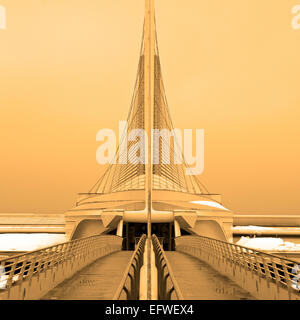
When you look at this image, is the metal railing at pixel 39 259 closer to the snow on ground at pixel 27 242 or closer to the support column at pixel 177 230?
the support column at pixel 177 230

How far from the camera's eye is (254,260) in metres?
9.40

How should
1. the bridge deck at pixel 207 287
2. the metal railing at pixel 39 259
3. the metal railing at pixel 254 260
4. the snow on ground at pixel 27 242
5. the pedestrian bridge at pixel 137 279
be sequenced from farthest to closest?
the snow on ground at pixel 27 242 < the bridge deck at pixel 207 287 < the metal railing at pixel 254 260 < the metal railing at pixel 39 259 < the pedestrian bridge at pixel 137 279

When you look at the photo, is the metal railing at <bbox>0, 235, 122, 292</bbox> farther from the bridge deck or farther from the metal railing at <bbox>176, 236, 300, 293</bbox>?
the metal railing at <bbox>176, 236, 300, 293</bbox>

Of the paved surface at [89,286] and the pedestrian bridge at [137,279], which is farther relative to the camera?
the paved surface at [89,286]

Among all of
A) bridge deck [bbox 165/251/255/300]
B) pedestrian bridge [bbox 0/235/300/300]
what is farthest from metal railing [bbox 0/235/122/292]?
bridge deck [bbox 165/251/255/300]

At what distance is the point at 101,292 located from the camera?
6.21 m

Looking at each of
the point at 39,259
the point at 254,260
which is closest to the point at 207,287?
the point at 254,260

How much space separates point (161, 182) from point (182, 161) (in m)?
6.01

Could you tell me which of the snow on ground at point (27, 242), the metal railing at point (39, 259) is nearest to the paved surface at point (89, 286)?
the metal railing at point (39, 259)

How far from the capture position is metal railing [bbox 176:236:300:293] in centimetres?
527

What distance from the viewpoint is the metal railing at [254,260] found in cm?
527
